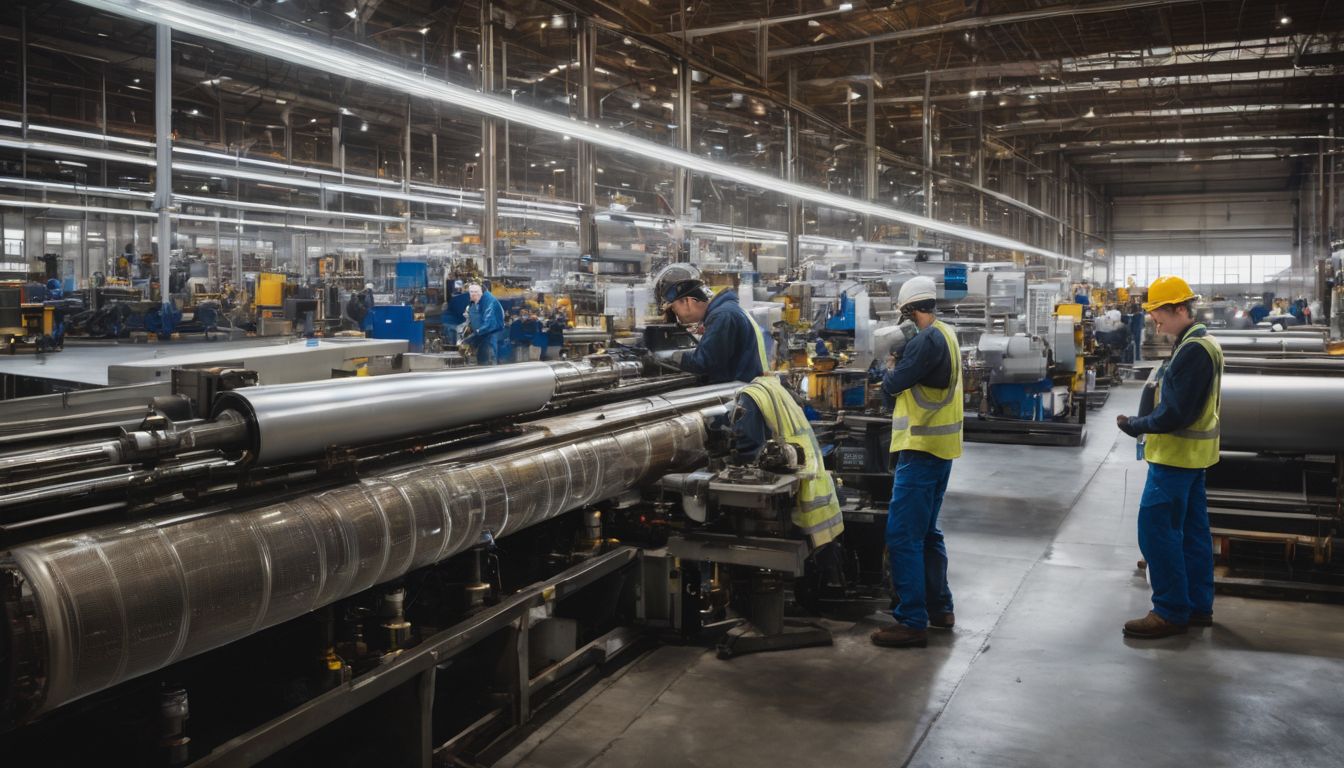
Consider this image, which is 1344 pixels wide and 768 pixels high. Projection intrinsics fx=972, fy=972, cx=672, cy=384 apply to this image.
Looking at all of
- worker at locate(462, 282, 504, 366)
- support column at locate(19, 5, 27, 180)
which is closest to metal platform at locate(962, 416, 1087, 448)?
worker at locate(462, 282, 504, 366)

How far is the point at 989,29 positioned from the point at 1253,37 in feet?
13.4

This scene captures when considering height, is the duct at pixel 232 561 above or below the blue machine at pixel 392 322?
below

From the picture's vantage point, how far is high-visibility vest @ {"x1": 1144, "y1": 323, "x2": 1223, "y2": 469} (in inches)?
162

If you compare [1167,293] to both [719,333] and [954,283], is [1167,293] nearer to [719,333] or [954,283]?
[719,333]

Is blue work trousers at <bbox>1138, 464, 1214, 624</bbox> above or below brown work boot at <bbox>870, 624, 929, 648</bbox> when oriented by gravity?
above

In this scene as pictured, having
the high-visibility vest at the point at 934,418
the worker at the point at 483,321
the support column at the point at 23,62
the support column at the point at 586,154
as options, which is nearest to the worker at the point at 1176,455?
the high-visibility vest at the point at 934,418

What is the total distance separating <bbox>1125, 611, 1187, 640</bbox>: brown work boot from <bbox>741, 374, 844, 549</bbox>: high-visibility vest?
4.73 feet

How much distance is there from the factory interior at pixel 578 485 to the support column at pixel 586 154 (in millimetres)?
48

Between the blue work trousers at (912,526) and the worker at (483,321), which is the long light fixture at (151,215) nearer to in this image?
the worker at (483,321)

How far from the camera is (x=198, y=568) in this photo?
1.99 metres

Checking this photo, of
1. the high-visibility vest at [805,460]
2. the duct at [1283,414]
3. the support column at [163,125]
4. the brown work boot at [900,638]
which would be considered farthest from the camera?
the support column at [163,125]

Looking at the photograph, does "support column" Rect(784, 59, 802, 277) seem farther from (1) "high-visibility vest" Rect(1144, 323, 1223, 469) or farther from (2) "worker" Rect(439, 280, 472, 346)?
(1) "high-visibility vest" Rect(1144, 323, 1223, 469)

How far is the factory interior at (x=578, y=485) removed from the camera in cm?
224

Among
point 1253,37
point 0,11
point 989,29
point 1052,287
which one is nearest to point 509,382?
point 0,11
